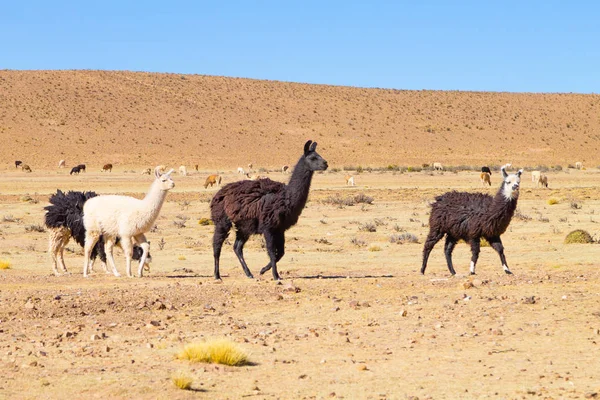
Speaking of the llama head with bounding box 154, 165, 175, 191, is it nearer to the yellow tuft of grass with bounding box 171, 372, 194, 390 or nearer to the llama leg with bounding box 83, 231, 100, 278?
the llama leg with bounding box 83, 231, 100, 278

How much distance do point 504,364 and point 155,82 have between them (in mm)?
112060

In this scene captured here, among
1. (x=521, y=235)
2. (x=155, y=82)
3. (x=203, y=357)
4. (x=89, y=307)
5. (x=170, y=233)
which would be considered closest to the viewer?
(x=203, y=357)

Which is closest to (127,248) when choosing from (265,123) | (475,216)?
(475,216)

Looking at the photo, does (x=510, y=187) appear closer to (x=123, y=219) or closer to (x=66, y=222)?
(x=123, y=219)

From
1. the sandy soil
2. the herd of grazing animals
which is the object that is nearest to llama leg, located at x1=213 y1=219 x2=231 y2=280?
the herd of grazing animals

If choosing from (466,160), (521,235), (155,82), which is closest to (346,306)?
(521,235)

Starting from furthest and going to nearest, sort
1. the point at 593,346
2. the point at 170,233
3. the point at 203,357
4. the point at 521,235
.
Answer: the point at 170,233 < the point at 521,235 < the point at 593,346 < the point at 203,357

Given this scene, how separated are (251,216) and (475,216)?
3.73 metres

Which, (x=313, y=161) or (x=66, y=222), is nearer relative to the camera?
(x=313, y=161)

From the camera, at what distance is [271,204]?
15.7 m

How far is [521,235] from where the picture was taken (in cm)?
2686

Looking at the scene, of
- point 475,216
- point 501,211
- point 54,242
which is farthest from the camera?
point 54,242

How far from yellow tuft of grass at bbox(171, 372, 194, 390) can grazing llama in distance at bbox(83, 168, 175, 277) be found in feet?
24.3

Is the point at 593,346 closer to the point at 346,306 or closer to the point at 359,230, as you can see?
the point at 346,306
